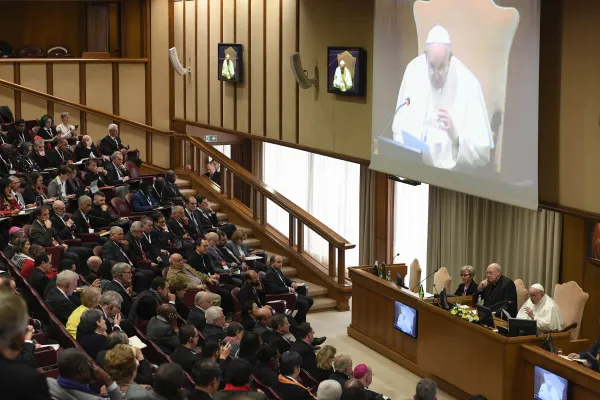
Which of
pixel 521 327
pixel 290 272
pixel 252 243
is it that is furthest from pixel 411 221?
pixel 521 327

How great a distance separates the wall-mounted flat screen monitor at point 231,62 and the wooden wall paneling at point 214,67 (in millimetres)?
391

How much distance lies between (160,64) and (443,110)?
317 inches

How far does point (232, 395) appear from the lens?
479 cm

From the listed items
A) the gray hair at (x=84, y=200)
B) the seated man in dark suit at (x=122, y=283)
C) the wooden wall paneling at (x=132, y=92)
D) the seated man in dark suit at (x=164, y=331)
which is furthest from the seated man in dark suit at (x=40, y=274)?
the wooden wall paneling at (x=132, y=92)

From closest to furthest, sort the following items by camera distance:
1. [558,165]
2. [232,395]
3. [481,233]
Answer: [232,395]
[558,165]
[481,233]

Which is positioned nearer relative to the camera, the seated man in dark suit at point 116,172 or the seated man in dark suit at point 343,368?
the seated man in dark suit at point 343,368

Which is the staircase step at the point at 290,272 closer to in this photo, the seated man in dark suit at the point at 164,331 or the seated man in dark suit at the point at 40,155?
the seated man in dark suit at the point at 40,155

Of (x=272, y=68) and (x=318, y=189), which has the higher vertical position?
(x=272, y=68)

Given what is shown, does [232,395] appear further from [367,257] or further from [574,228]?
[367,257]

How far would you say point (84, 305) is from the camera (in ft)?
21.5

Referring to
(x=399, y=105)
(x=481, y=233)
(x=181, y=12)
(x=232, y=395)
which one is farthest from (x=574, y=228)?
(x=181, y=12)

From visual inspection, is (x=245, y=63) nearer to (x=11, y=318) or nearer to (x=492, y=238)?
(x=492, y=238)

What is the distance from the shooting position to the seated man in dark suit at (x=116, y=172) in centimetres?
1186

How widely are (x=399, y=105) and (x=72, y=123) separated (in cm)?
719
